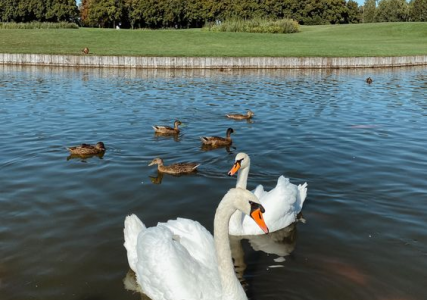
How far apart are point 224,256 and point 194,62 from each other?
31396 mm

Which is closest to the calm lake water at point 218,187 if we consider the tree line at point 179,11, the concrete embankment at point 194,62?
the concrete embankment at point 194,62

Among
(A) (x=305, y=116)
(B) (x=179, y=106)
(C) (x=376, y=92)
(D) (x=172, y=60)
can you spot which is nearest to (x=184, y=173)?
(A) (x=305, y=116)

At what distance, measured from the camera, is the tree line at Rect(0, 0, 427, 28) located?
9769cm

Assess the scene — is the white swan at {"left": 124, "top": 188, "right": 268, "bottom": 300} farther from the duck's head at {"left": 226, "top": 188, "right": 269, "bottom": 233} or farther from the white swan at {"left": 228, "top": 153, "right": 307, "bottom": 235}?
the white swan at {"left": 228, "top": 153, "right": 307, "bottom": 235}

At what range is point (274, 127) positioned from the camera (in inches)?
637

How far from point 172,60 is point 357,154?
24747 millimetres

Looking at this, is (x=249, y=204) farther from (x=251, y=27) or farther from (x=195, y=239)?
(x=251, y=27)

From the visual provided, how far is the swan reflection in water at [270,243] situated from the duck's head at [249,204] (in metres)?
2.18

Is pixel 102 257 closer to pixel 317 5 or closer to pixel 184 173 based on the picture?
pixel 184 173

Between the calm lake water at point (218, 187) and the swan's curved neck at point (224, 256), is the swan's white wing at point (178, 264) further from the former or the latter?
the calm lake water at point (218, 187)

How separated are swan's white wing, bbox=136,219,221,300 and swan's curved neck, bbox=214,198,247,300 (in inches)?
9.2

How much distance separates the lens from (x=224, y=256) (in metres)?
5.18

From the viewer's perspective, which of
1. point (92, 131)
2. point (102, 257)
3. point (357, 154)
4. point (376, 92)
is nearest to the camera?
point (102, 257)

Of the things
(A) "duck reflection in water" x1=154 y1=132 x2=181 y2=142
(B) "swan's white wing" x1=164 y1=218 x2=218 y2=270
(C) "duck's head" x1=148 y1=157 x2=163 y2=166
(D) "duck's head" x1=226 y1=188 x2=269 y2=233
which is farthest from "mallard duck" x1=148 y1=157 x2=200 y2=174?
(D) "duck's head" x1=226 y1=188 x2=269 y2=233
